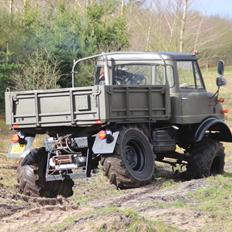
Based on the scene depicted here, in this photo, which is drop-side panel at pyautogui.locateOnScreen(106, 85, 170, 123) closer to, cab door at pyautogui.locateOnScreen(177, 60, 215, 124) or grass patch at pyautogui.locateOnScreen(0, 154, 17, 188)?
cab door at pyautogui.locateOnScreen(177, 60, 215, 124)

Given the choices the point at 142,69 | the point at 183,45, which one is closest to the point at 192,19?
the point at 183,45

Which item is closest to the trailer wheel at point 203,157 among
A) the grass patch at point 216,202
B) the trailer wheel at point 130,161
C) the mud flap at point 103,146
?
the trailer wheel at point 130,161

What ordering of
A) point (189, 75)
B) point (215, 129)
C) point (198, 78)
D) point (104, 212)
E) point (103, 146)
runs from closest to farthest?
point (104, 212) → point (103, 146) → point (189, 75) → point (198, 78) → point (215, 129)

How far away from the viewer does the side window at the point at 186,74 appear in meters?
12.7

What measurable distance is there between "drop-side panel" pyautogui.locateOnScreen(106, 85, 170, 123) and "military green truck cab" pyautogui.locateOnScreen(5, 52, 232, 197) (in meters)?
0.01

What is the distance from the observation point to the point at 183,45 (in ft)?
131

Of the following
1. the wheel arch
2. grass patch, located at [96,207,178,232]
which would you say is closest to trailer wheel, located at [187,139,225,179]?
the wheel arch

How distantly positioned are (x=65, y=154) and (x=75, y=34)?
67.3 ft

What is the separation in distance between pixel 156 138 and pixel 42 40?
18.4 metres

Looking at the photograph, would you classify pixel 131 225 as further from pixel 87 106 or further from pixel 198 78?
pixel 198 78

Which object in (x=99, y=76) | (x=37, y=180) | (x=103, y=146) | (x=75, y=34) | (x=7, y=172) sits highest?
(x=75, y=34)

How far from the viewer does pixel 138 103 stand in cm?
1130

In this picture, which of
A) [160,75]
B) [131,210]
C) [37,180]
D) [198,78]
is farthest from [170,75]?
[131,210]

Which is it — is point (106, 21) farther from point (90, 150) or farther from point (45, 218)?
point (45, 218)
